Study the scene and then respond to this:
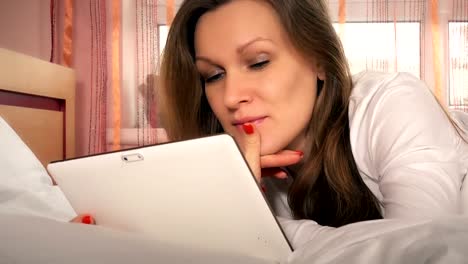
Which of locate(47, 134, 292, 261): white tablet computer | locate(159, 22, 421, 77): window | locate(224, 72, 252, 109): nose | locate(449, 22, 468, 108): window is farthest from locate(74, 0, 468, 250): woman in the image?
locate(449, 22, 468, 108): window

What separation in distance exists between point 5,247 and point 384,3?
2.18m

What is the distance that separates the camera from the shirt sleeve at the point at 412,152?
2.24 feet

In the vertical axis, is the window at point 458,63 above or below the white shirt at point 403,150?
above

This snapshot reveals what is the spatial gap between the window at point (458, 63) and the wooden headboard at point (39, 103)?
1819 millimetres

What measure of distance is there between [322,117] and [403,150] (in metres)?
0.27

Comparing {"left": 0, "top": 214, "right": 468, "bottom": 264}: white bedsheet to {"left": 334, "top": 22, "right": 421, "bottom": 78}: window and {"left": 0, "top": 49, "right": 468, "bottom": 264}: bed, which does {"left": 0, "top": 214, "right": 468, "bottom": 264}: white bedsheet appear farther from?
{"left": 334, "top": 22, "right": 421, "bottom": 78}: window

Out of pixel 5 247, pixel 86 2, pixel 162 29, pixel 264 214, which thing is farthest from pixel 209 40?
pixel 86 2

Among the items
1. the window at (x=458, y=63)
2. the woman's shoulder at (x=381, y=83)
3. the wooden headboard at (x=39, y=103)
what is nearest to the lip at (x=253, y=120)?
the woman's shoulder at (x=381, y=83)

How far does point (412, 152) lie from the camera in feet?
2.41

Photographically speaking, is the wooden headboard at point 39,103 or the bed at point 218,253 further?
the wooden headboard at point 39,103

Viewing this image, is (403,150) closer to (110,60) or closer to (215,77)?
(215,77)

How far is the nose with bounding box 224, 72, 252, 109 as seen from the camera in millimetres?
910

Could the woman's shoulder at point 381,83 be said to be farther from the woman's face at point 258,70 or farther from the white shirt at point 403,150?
the woman's face at point 258,70

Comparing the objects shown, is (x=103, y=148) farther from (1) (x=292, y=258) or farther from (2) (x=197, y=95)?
(1) (x=292, y=258)
